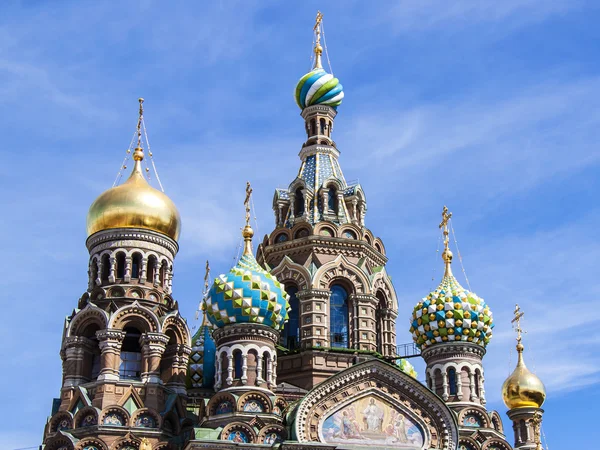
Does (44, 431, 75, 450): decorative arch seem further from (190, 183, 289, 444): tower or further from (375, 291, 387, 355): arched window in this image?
(375, 291, 387, 355): arched window

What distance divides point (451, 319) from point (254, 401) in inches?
229

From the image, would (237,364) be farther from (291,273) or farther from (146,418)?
(291,273)

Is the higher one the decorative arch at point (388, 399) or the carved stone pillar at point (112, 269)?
the carved stone pillar at point (112, 269)

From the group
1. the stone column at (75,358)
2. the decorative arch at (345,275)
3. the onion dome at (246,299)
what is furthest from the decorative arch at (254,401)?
the decorative arch at (345,275)

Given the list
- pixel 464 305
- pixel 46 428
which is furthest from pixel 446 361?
pixel 46 428

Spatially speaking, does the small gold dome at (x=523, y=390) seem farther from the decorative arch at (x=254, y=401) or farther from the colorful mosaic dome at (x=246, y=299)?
the decorative arch at (x=254, y=401)

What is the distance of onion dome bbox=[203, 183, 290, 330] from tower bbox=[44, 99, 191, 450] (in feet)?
6.00

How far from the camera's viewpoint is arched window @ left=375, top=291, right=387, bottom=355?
106ft

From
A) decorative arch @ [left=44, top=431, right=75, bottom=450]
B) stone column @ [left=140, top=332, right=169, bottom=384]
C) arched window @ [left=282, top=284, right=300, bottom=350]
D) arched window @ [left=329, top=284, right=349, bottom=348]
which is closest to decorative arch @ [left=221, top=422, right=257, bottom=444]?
stone column @ [left=140, top=332, right=169, bottom=384]

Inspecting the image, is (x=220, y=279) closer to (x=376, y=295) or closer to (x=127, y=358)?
(x=127, y=358)

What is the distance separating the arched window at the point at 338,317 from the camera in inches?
1241

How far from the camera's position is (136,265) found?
3062 cm

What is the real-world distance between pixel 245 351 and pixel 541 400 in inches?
505

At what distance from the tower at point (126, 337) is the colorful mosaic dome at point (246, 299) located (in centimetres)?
183
